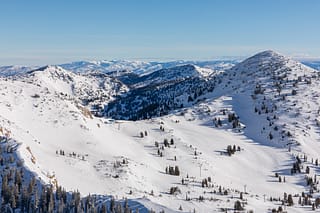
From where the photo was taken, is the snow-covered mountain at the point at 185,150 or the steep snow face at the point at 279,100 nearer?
A: the snow-covered mountain at the point at 185,150

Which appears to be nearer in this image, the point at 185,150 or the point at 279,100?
the point at 185,150

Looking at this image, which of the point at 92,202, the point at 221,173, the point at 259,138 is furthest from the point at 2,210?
the point at 259,138

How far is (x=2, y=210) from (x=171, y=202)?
22.6m

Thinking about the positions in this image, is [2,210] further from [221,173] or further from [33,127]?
[221,173]

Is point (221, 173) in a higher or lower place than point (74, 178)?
lower

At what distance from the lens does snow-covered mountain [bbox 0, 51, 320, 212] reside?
61.0 meters

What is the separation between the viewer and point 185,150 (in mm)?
94938

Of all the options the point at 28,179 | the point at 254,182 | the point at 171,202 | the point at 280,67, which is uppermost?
the point at 280,67

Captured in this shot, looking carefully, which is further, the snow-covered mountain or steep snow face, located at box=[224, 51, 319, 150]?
steep snow face, located at box=[224, 51, 319, 150]

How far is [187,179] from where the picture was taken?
244 feet

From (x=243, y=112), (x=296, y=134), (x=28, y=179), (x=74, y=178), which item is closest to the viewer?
(x=28, y=179)

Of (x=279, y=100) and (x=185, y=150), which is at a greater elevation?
(x=279, y=100)

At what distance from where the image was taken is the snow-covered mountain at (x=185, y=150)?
6103 centimetres

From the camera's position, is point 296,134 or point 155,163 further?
point 296,134
